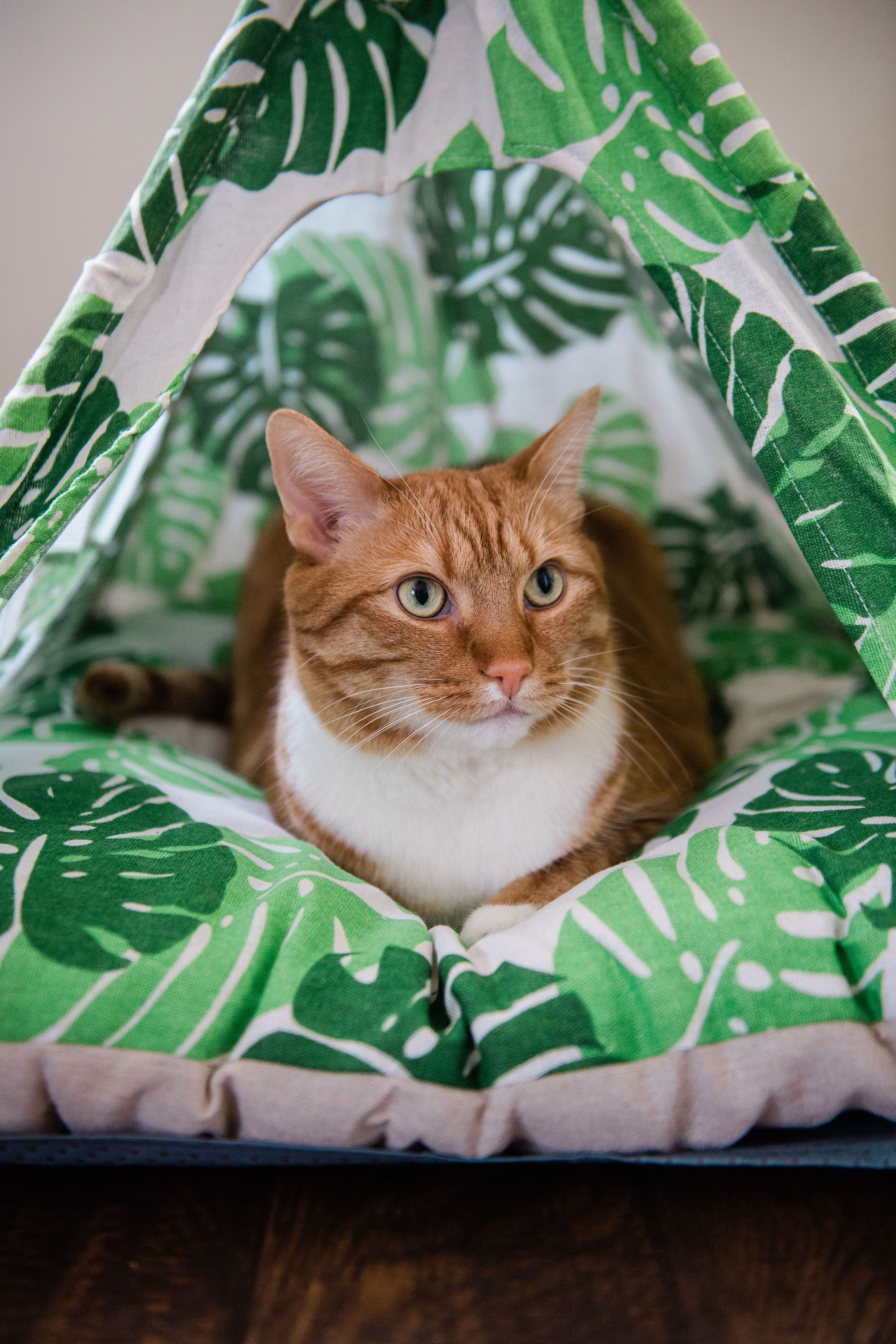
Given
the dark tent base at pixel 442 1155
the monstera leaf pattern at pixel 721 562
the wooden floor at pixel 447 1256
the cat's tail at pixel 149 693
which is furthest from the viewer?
the monstera leaf pattern at pixel 721 562

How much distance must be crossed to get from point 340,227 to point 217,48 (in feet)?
3.88

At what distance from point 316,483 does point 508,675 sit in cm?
45

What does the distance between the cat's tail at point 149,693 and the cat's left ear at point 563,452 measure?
1.05 metres

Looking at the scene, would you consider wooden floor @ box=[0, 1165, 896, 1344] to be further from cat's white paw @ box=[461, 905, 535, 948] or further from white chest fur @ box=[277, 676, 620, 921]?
white chest fur @ box=[277, 676, 620, 921]

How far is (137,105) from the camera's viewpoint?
2578 mm

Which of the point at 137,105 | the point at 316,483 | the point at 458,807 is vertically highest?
the point at 137,105

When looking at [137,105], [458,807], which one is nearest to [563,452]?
[458,807]

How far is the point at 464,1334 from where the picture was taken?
3.13 feet

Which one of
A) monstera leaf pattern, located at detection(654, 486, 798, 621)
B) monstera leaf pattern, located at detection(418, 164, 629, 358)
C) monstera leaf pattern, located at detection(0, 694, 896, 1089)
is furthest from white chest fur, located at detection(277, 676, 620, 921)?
monstera leaf pattern, located at detection(418, 164, 629, 358)

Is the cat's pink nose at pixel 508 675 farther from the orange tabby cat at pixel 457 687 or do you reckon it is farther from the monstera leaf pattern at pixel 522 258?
the monstera leaf pattern at pixel 522 258

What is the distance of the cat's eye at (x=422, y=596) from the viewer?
4.40 feet

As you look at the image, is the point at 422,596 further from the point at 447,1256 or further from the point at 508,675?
the point at 447,1256

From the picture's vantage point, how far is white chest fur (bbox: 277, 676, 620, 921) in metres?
1.37

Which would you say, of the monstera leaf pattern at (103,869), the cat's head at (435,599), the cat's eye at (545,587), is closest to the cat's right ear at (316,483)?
the cat's head at (435,599)
